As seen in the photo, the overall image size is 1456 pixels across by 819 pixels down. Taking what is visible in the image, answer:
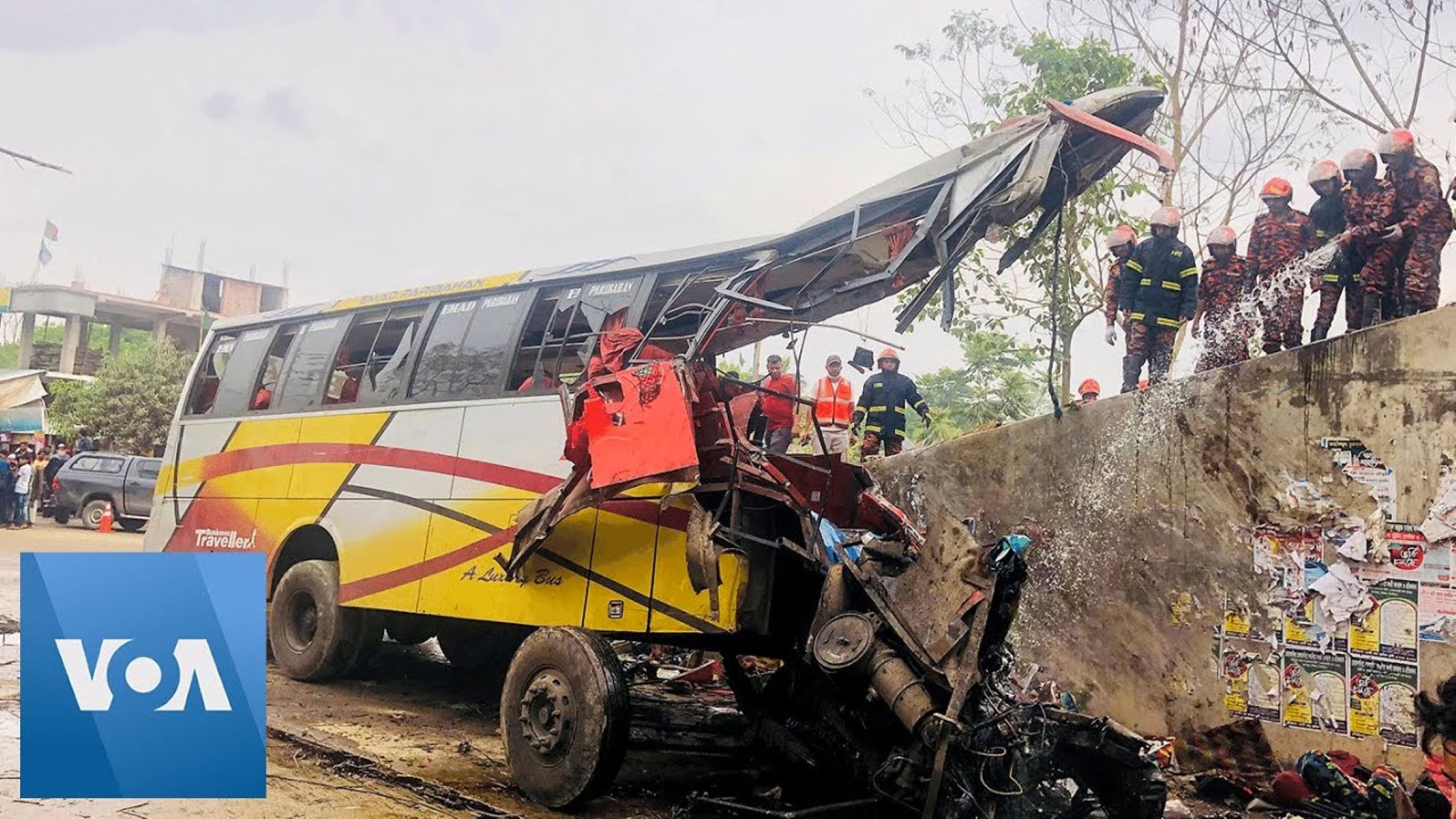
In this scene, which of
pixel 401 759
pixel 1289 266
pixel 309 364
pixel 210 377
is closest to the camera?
pixel 401 759

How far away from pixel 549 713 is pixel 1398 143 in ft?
20.9

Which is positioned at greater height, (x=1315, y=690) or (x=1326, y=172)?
(x=1326, y=172)

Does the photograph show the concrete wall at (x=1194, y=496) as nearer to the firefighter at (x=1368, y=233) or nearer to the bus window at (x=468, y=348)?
the firefighter at (x=1368, y=233)

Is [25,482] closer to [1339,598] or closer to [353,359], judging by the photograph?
[353,359]

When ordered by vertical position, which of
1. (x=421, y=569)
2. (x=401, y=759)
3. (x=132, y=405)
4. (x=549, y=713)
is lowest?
(x=401, y=759)

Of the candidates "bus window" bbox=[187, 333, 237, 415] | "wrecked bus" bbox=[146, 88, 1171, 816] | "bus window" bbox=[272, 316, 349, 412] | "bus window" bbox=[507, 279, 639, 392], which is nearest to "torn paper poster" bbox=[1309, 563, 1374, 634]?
"wrecked bus" bbox=[146, 88, 1171, 816]

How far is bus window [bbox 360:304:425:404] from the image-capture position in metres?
7.73

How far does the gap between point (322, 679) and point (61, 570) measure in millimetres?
3535

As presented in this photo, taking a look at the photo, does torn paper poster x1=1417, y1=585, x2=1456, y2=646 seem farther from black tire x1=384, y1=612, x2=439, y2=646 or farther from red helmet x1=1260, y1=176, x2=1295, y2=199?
black tire x1=384, y1=612, x2=439, y2=646

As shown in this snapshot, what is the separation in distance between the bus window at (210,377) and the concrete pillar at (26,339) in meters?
30.3

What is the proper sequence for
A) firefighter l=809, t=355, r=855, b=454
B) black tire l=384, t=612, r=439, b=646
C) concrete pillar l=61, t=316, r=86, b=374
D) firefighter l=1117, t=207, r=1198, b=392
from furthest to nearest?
concrete pillar l=61, t=316, r=86, b=374
firefighter l=809, t=355, r=855, b=454
black tire l=384, t=612, r=439, b=646
firefighter l=1117, t=207, r=1198, b=392

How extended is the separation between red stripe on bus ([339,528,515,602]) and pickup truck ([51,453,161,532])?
48.6 ft

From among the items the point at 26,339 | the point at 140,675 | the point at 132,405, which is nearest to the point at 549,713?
the point at 140,675

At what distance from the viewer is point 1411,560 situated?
18.7 feet
